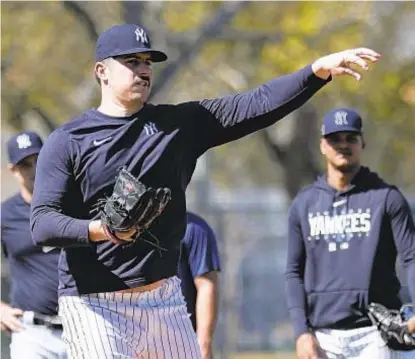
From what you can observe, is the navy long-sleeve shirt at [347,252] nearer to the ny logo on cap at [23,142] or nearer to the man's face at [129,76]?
the ny logo on cap at [23,142]

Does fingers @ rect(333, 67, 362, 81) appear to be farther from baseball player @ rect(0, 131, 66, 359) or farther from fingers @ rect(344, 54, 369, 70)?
baseball player @ rect(0, 131, 66, 359)

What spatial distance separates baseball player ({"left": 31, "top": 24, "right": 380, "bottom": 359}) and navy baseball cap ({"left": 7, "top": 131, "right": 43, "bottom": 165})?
2470 millimetres

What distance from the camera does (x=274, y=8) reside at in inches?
774

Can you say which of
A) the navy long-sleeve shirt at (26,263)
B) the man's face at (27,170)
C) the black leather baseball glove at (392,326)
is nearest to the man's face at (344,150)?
the black leather baseball glove at (392,326)

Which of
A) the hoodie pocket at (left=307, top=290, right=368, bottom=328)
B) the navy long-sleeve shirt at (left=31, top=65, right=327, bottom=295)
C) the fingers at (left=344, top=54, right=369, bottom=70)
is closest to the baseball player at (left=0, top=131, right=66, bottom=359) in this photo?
Answer: the hoodie pocket at (left=307, top=290, right=368, bottom=328)

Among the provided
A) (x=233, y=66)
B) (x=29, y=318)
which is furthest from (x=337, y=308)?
(x=233, y=66)

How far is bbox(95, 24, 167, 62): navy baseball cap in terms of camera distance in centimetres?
584

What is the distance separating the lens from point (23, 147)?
27.5ft

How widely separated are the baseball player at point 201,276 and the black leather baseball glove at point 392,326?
1032 millimetres

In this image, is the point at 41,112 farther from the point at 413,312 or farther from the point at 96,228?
the point at 96,228

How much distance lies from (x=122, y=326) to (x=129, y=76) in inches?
47.0

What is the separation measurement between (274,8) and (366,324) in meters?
12.6

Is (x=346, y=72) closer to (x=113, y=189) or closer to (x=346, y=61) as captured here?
(x=346, y=61)

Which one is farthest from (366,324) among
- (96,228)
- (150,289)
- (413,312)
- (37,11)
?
(37,11)
